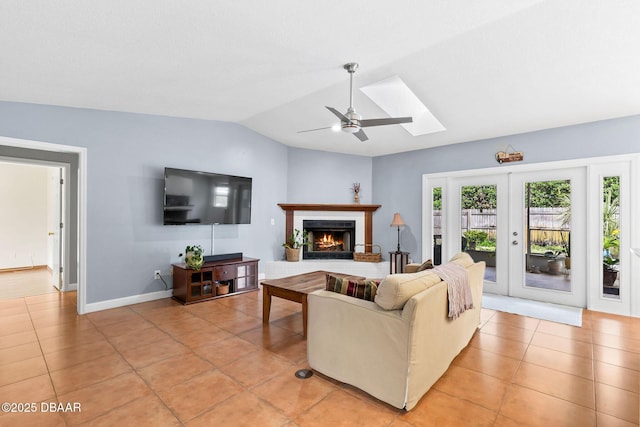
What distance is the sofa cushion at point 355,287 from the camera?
7.27 ft

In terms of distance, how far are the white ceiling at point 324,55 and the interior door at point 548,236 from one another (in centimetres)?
86

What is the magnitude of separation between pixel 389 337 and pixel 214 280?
3.14m

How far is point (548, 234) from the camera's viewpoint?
4477mm

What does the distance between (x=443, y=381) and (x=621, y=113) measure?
3.98m

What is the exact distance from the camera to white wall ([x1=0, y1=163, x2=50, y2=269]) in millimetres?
6242

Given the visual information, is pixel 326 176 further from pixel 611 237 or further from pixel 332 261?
pixel 611 237

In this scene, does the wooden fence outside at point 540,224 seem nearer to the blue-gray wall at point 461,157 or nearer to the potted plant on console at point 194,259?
the blue-gray wall at point 461,157

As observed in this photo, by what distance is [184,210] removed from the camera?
4387 mm

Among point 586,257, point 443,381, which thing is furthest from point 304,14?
point 586,257

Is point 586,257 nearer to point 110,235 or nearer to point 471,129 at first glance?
point 471,129

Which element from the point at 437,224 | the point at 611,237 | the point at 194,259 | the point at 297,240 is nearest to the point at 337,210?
the point at 297,240

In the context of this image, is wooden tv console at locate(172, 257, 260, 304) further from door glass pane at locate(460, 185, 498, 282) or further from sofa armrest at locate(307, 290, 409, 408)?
door glass pane at locate(460, 185, 498, 282)

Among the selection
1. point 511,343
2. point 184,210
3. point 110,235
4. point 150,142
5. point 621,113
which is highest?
point 621,113

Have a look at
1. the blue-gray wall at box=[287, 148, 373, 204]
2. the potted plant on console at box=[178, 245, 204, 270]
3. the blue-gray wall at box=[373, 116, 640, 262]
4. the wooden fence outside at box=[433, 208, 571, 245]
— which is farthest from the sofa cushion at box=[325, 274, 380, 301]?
the blue-gray wall at box=[287, 148, 373, 204]
